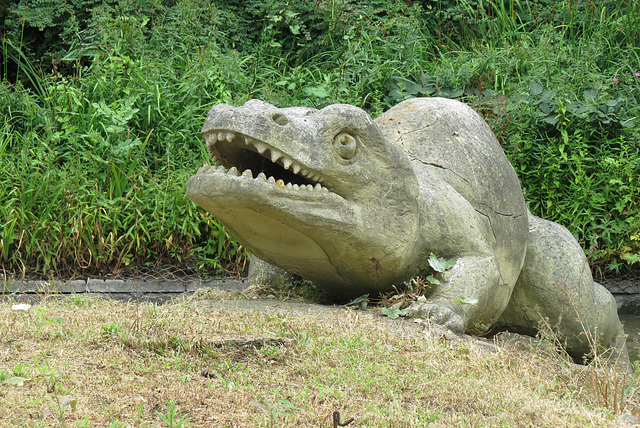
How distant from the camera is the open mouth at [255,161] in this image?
3305 mm

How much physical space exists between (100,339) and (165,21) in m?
5.97

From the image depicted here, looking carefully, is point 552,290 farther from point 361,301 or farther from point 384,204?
point 384,204

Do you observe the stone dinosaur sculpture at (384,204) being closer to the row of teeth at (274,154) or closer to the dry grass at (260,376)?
the row of teeth at (274,154)

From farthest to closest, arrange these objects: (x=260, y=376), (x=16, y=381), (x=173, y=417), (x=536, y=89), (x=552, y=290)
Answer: (x=536, y=89)
(x=552, y=290)
(x=260, y=376)
(x=16, y=381)
(x=173, y=417)

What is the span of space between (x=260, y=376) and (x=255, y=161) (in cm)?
127

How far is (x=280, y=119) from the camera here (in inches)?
132

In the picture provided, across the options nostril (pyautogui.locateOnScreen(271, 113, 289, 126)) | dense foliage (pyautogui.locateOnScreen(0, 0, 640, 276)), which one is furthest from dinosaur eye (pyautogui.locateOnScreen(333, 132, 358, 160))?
dense foliage (pyautogui.locateOnScreen(0, 0, 640, 276))

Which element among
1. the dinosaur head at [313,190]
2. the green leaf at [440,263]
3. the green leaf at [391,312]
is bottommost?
the green leaf at [391,312]

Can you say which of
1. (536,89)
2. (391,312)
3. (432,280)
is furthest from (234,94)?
(391,312)

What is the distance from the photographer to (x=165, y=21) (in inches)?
327

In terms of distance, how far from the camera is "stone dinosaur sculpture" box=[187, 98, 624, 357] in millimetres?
3328

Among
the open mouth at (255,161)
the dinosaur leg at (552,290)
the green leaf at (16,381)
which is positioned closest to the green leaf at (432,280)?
the open mouth at (255,161)

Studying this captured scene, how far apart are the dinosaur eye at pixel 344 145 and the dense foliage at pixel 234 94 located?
2.80 m

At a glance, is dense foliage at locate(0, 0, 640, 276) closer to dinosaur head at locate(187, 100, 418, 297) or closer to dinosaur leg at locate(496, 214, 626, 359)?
dinosaur leg at locate(496, 214, 626, 359)
